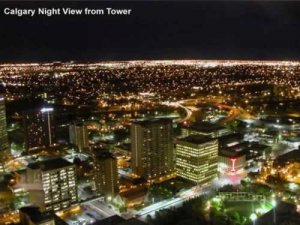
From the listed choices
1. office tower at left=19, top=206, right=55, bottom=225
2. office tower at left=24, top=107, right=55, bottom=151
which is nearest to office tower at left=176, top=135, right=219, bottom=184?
office tower at left=19, top=206, right=55, bottom=225

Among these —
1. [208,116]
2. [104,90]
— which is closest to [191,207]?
[208,116]

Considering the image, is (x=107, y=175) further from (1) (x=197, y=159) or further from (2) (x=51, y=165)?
(1) (x=197, y=159)

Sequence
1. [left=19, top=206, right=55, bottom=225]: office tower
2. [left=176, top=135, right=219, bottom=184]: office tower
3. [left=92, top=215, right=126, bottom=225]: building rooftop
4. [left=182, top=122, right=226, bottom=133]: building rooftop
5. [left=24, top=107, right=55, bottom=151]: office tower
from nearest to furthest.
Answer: [left=19, top=206, right=55, bottom=225]: office tower → [left=92, top=215, right=126, bottom=225]: building rooftop → [left=176, top=135, right=219, bottom=184]: office tower → [left=24, top=107, right=55, bottom=151]: office tower → [left=182, top=122, right=226, bottom=133]: building rooftop

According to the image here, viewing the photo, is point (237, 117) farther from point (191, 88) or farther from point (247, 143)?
point (191, 88)

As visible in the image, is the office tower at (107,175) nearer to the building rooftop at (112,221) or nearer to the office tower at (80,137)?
the building rooftop at (112,221)

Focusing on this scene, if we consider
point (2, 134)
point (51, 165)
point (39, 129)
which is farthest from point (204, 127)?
point (2, 134)

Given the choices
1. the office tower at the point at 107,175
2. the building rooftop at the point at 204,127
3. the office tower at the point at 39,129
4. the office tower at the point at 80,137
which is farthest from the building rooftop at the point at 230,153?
the office tower at the point at 39,129

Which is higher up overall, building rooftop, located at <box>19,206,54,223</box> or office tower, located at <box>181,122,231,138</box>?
office tower, located at <box>181,122,231,138</box>

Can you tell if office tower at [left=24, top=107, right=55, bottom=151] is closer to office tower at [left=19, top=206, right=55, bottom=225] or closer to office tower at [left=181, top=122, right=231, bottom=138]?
office tower at [left=181, top=122, right=231, bottom=138]
